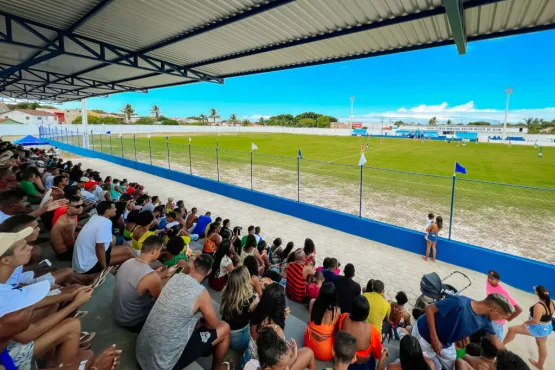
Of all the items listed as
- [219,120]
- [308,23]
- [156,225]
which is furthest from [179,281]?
[219,120]

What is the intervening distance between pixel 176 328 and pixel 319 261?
16.7ft

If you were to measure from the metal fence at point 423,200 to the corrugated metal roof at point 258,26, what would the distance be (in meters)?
3.67

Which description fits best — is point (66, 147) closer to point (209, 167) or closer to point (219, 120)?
point (209, 167)

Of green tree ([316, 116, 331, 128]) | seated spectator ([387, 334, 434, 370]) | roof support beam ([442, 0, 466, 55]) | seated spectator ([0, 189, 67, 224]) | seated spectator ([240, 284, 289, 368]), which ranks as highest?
green tree ([316, 116, 331, 128])

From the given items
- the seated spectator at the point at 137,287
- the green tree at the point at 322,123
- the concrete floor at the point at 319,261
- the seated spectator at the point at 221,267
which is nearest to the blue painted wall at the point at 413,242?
the concrete floor at the point at 319,261

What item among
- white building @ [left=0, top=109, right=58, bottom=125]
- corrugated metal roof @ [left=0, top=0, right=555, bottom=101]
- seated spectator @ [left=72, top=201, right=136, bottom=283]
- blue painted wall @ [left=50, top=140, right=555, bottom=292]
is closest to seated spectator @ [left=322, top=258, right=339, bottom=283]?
seated spectator @ [left=72, top=201, right=136, bottom=283]

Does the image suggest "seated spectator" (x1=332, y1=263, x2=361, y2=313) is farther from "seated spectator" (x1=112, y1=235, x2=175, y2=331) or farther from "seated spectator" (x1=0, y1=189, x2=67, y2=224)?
"seated spectator" (x1=0, y1=189, x2=67, y2=224)

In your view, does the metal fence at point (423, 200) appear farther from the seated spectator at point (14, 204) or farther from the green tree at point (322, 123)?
the green tree at point (322, 123)

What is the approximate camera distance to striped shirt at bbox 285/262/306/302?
15.2 feet

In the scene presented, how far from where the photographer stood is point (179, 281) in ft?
8.66

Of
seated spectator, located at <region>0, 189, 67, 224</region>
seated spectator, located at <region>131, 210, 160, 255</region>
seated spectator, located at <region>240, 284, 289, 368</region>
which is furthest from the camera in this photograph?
seated spectator, located at <region>131, 210, 160, 255</region>

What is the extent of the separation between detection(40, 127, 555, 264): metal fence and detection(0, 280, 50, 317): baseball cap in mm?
7834

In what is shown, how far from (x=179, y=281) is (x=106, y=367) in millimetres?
867

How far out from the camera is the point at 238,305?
3207 mm
